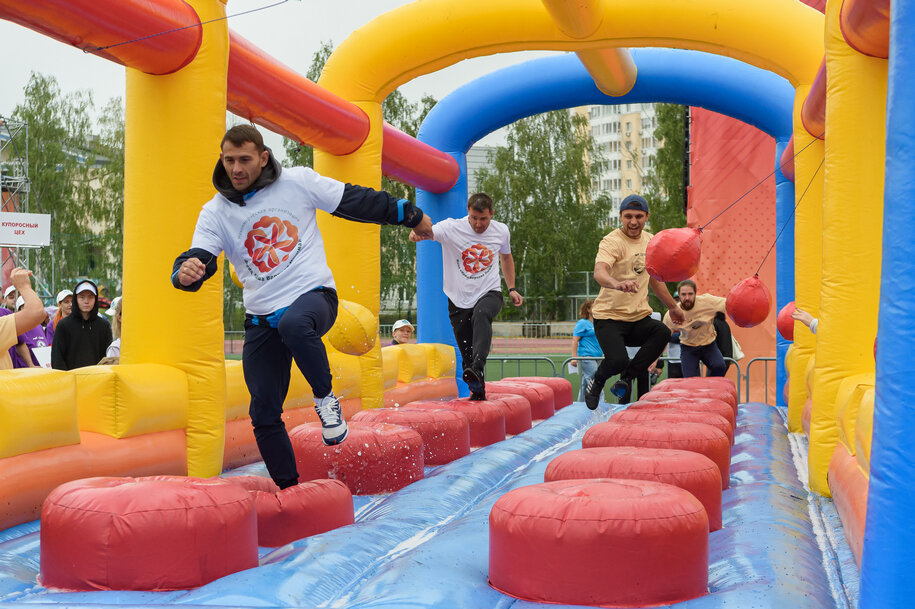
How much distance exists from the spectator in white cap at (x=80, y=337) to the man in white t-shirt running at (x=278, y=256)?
327cm

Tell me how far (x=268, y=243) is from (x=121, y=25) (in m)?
1.32

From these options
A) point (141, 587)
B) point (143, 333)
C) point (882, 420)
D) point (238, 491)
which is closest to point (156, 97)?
point (143, 333)

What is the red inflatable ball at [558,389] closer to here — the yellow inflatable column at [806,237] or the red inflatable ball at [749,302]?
the red inflatable ball at [749,302]

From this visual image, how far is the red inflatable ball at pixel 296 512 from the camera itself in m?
3.33

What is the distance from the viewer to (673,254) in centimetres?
Result: 549

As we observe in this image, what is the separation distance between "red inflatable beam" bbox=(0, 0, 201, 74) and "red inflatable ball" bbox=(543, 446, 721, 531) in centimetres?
260

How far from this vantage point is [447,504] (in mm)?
4086

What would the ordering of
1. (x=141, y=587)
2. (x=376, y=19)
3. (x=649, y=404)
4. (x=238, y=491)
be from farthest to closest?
1. (x=376, y=19)
2. (x=649, y=404)
3. (x=238, y=491)
4. (x=141, y=587)

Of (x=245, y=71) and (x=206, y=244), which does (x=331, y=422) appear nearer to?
(x=206, y=244)

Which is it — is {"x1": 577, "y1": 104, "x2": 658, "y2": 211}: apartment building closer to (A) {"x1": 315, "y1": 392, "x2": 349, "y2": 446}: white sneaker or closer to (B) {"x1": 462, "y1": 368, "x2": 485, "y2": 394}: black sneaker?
(B) {"x1": 462, "y1": 368, "x2": 485, "y2": 394}: black sneaker

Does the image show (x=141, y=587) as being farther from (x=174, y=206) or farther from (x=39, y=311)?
(x=174, y=206)

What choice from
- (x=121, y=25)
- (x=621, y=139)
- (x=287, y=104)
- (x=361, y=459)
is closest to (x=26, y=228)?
(x=287, y=104)

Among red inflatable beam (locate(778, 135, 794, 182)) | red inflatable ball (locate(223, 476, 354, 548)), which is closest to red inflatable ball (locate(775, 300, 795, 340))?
red inflatable beam (locate(778, 135, 794, 182))

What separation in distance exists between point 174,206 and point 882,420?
3.41 meters
